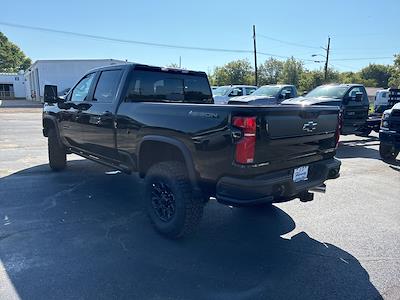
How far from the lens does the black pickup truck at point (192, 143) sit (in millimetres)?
3129

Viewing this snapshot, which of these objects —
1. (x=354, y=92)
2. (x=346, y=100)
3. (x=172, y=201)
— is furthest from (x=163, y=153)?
(x=354, y=92)

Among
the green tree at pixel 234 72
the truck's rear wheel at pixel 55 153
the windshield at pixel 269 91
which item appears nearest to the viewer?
the truck's rear wheel at pixel 55 153

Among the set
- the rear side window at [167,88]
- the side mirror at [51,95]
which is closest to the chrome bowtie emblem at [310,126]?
the rear side window at [167,88]

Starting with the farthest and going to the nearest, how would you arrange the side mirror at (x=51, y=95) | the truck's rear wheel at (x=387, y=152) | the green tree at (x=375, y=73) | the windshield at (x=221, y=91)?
the green tree at (x=375, y=73), the windshield at (x=221, y=91), the truck's rear wheel at (x=387, y=152), the side mirror at (x=51, y=95)

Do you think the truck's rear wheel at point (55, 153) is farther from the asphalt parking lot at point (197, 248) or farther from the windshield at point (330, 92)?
the windshield at point (330, 92)

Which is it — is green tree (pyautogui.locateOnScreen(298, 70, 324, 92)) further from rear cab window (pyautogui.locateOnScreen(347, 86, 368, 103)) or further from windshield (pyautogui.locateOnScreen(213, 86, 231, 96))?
rear cab window (pyautogui.locateOnScreen(347, 86, 368, 103))

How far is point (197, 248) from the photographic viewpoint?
3684 mm

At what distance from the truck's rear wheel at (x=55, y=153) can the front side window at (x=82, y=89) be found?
1.19 metres

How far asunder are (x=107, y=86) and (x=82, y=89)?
3.12ft

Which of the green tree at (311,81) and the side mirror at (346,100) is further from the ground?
the green tree at (311,81)

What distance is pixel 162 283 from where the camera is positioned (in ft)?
9.82

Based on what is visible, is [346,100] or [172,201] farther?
[346,100]

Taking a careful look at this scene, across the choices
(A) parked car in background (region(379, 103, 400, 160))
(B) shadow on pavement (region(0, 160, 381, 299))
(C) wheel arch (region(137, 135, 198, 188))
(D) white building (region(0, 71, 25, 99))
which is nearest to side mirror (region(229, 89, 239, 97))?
(A) parked car in background (region(379, 103, 400, 160))

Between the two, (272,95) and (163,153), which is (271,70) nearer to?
(272,95)
